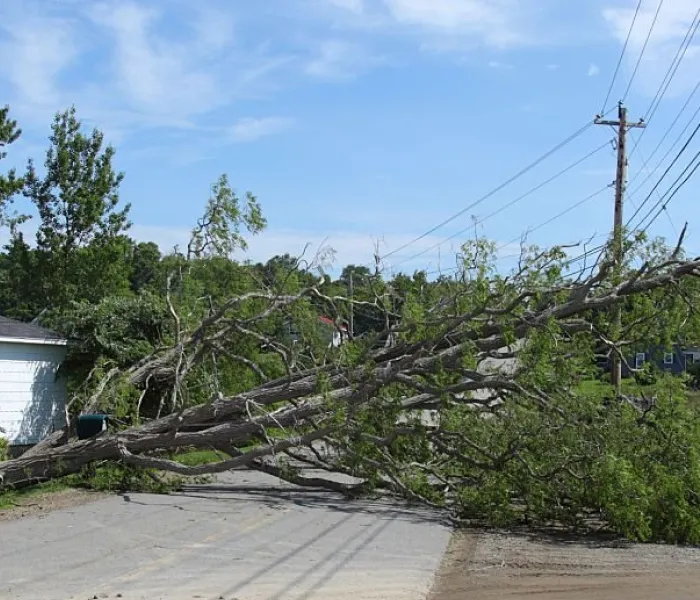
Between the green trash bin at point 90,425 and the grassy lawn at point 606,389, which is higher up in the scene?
the grassy lawn at point 606,389

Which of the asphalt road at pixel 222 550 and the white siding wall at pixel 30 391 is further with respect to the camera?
the white siding wall at pixel 30 391

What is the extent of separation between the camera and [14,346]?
17.5 metres

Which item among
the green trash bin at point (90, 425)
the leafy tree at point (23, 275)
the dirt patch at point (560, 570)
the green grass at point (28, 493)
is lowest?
the dirt patch at point (560, 570)

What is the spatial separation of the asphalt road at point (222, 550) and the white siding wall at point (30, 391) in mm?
4815

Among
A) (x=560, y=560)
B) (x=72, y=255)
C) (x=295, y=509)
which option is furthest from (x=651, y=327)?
(x=72, y=255)

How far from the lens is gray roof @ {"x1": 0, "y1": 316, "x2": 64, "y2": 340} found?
17.5 m

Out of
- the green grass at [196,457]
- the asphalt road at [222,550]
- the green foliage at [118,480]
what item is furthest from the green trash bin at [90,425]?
the green grass at [196,457]

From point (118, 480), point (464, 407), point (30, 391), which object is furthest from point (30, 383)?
point (464, 407)

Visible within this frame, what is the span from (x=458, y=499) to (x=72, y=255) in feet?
62.8

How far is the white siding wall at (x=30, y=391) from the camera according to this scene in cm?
1728

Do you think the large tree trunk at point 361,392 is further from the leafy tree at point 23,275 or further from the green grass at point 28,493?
the leafy tree at point 23,275

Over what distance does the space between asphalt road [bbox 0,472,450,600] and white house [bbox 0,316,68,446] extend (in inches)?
189

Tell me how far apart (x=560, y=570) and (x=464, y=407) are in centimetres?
472

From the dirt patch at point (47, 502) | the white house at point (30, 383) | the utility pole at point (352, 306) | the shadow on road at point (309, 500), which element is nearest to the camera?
the dirt patch at point (47, 502)
